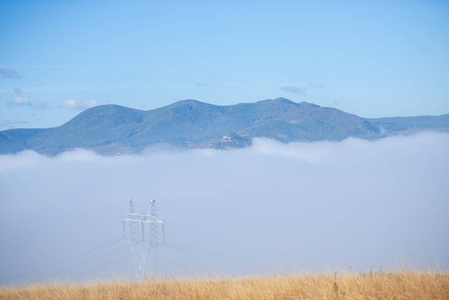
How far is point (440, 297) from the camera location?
995 cm

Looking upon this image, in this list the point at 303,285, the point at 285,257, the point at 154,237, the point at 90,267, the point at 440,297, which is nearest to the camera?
the point at 440,297

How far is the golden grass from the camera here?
10.2 m

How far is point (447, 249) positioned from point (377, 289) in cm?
16246

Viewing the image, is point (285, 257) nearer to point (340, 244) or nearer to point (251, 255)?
point (251, 255)

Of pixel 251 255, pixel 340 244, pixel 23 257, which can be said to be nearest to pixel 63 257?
pixel 23 257

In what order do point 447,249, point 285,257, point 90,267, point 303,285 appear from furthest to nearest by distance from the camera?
point 90,267 < point 285,257 < point 447,249 < point 303,285

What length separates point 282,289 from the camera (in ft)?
35.4

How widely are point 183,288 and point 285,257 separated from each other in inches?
6274

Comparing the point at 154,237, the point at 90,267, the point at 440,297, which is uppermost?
the point at 440,297

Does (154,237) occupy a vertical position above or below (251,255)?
above

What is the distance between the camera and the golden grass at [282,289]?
10250 millimetres

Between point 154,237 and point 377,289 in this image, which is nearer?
point 377,289

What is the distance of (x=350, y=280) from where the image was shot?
11242mm

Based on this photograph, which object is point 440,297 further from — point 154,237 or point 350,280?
point 154,237
